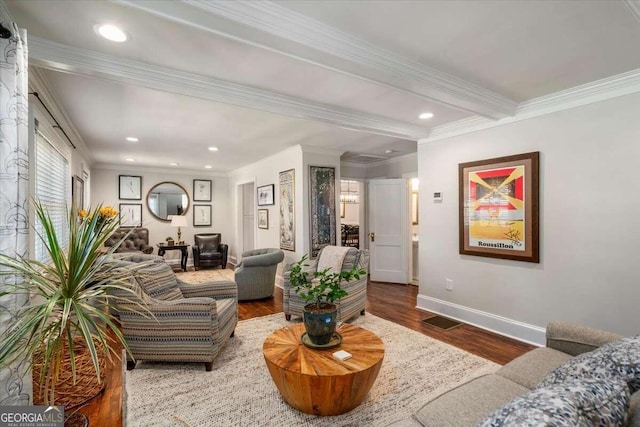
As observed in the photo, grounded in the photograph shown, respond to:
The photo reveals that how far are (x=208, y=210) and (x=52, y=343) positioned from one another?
6.72 m

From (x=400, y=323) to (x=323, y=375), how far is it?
2.14 metres

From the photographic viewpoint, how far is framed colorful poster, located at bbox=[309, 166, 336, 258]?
16.2 feet

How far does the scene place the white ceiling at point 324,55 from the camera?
1665mm

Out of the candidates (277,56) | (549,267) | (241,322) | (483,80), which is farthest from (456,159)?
(241,322)

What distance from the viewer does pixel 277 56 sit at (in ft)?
6.99

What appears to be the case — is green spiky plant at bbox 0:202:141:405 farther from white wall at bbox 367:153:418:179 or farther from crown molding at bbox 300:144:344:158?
white wall at bbox 367:153:418:179

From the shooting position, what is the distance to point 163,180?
7.34 metres

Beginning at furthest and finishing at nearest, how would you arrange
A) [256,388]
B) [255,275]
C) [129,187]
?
[129,187], [255,275], [256,388]

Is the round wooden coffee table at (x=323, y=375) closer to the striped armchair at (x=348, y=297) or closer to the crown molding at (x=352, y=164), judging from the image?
the striped armchair at (x=348, y=297)

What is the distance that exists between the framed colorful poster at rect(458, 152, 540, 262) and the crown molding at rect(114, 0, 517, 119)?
1.08m

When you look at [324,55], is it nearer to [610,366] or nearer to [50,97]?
[610,366]

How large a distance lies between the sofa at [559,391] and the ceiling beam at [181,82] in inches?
101

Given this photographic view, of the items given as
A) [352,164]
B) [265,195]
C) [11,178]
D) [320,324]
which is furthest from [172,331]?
[352,164]

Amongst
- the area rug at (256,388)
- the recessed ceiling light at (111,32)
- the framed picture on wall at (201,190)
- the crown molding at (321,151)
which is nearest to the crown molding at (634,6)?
the area rug at (256,388)
